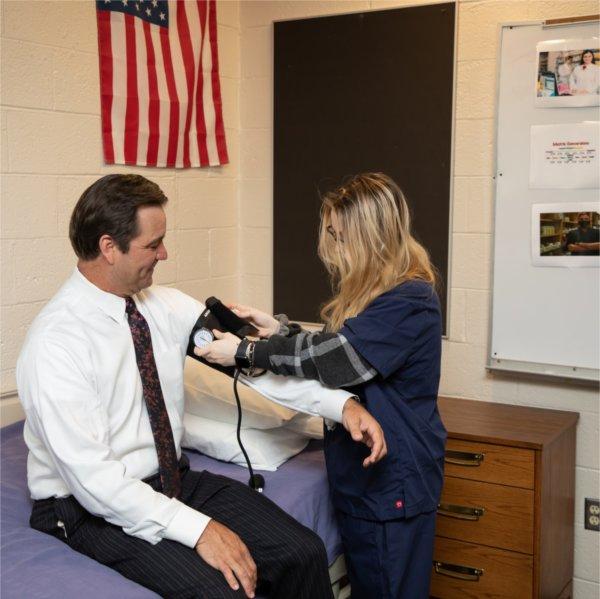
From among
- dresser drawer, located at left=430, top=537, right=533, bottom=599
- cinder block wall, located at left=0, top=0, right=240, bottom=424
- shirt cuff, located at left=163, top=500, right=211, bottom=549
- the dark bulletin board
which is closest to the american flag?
cinder block wall, located at left=0, top=0, right=240, bottom=424

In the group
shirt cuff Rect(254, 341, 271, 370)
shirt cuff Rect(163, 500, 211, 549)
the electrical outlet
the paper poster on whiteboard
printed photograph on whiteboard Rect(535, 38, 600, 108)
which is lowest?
the electrical outlet

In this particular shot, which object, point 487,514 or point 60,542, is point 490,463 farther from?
point 60,542

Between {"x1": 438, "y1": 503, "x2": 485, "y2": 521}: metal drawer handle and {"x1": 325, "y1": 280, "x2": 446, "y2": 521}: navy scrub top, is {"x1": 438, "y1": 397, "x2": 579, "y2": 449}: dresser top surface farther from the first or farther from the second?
{"x1": 325, "y1": 280, "x2": 446, "y2": 521}: navy scrub top

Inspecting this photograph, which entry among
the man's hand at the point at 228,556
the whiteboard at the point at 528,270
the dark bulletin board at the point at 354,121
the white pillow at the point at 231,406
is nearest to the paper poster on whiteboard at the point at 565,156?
the whiteboard at the point at 528,270

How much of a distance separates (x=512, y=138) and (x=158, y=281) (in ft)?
4.55

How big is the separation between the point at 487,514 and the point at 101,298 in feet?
4.60

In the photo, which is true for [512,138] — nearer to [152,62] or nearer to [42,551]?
[152,62]

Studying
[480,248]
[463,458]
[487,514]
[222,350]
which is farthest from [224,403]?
[480,248]

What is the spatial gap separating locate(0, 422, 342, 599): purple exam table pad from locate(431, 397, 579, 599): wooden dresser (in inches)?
19.1

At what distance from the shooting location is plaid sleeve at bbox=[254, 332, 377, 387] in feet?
6.37

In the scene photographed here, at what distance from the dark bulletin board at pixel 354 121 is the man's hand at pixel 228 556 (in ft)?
4.96

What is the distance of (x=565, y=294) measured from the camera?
9.10ft

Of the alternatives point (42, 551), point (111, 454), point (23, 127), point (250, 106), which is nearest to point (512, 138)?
point (250, 106)

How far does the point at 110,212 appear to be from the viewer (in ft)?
6.20
